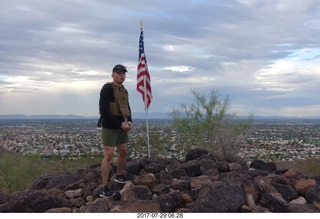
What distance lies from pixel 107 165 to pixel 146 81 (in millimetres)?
3796

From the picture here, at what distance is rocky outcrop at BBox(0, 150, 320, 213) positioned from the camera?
684 cm

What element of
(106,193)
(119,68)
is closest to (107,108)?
(119,68)

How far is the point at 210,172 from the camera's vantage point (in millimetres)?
9125

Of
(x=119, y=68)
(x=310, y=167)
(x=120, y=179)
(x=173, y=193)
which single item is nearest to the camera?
(x=173, y=193)

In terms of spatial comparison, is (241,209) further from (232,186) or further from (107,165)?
(107,165)

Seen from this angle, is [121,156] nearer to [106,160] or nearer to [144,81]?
[106,160]

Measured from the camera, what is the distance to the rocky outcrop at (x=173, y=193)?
6.84m

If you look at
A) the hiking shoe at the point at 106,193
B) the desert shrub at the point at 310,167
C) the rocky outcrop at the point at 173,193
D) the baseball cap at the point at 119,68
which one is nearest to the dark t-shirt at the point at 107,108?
the baseball cap at the point at 119,68

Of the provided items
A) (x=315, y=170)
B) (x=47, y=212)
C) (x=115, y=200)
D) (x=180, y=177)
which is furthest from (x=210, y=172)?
(x=315, y=170)

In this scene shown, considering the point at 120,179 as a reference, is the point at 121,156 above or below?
above

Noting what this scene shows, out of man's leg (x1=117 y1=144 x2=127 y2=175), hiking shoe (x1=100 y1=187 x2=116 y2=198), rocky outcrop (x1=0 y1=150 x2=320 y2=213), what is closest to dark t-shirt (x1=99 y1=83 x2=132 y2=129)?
man's leg (x1=117 y1=144 x2=127 y2=175)

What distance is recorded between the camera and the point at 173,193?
24.2 feet
